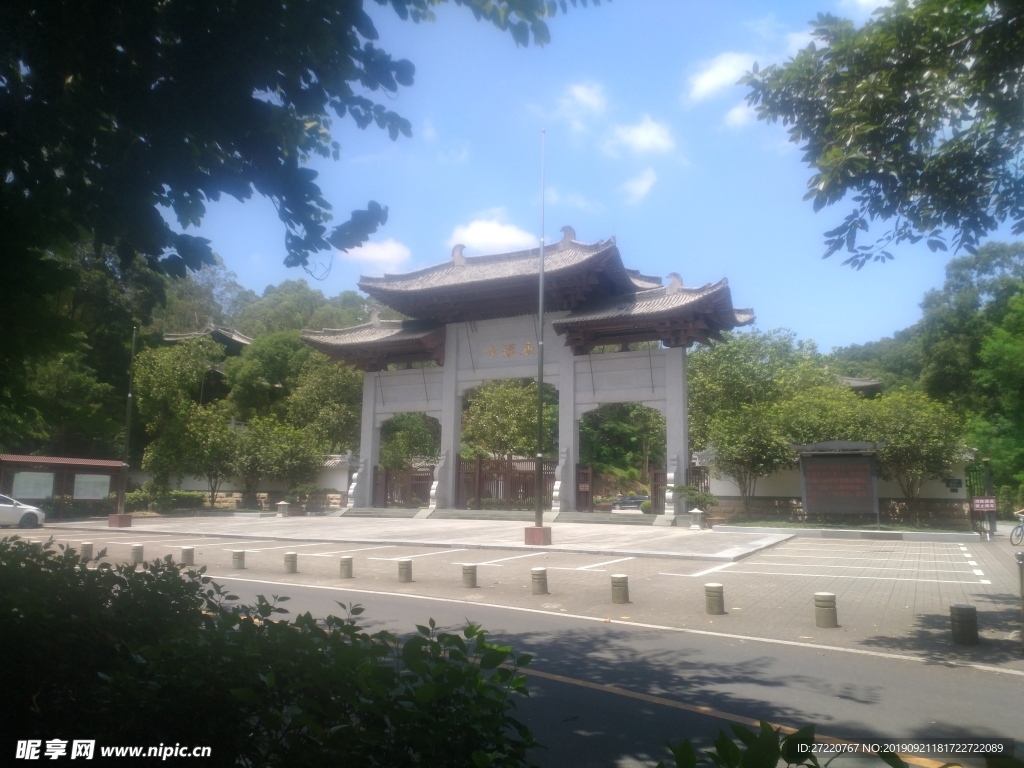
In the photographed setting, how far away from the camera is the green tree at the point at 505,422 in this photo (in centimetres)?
3784

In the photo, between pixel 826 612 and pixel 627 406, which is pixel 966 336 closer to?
pixel 627 406

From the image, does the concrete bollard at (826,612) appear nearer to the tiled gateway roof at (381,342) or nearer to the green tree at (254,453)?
the tiled gateway roof at (381,342)

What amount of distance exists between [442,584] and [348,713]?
10.3 metres

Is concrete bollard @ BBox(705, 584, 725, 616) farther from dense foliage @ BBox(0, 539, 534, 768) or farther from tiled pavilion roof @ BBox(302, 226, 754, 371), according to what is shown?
tiled pavilion roof @ BBox(302, 226, 754, 371)

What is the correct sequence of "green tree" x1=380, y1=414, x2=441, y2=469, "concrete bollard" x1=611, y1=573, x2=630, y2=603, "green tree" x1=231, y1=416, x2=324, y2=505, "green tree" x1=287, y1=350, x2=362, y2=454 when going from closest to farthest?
"concrete bollard" x1=611, y1=573, x2=630, y2=603
"green tree" x1=231, y1=416, x2=324, y2=505
"green tree" x1=380, y1=414, x2=441, y2=469
"green tree" x1=287, y1=350, x2=362, y2=454

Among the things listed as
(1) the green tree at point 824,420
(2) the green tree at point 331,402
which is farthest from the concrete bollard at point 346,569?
(2) the green tree at point 331,402

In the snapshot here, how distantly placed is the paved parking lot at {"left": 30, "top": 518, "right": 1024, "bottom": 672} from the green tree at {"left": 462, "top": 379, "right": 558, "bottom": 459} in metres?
15.2

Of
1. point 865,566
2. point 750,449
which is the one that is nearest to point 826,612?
point 865,566

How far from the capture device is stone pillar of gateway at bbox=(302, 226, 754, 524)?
27.2 m

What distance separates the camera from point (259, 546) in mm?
19297

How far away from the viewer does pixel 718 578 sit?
12914 mm

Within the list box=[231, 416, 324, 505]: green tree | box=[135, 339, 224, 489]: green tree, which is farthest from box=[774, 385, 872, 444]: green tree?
box=[135, 339, 224, 489]: green tree

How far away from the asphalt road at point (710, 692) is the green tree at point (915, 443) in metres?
20.5

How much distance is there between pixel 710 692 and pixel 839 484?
20.5m
